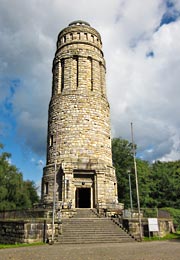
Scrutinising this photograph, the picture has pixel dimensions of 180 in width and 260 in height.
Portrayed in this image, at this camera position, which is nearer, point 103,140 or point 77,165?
point 77,165

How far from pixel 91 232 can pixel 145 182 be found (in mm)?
22270

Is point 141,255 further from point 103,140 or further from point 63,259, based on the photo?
point 103,140

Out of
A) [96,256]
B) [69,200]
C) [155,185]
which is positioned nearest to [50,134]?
[69,200]

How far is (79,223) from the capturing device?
15.7 m

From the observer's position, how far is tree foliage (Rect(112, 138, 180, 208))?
3362 centimetres

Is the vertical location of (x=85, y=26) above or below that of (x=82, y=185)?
above

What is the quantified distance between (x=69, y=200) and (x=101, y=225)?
4064 mm

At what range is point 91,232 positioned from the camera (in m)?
14.8

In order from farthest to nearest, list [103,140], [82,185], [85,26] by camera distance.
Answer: [85,26], [103,140], [82,185]

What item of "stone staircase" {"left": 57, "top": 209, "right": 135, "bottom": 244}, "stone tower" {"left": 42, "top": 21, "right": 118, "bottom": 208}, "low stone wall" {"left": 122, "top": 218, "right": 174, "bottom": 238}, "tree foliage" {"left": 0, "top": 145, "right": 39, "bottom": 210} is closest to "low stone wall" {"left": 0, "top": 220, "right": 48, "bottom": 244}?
"stone staircase" {"left": 57, "top": 209, "right": 135, "bottom": 244}

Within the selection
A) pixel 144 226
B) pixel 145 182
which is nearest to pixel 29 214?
pixel 144 226

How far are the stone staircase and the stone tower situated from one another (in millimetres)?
2715

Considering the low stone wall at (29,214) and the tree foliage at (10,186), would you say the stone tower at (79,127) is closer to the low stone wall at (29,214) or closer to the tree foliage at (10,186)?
the low stone wall at (29,214)

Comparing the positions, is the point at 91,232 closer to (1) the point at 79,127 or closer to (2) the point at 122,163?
(1) the point at 79,127
